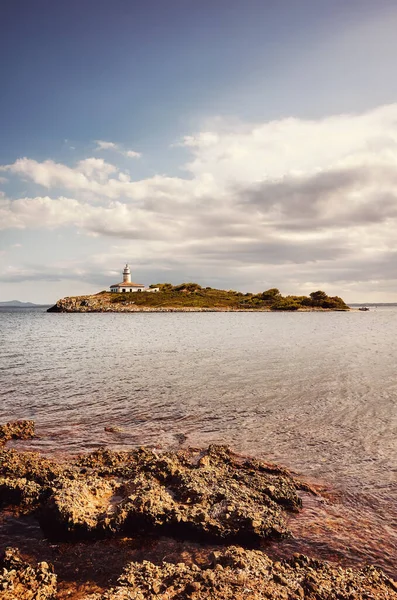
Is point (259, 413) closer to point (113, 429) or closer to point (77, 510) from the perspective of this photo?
point (113, 429)

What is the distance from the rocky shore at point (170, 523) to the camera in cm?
609

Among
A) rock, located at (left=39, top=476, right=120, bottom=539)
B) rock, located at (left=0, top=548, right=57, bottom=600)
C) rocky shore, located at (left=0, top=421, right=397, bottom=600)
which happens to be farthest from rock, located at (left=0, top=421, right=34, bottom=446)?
rock, located at (left=0, top=548, right=57, bottom=600)

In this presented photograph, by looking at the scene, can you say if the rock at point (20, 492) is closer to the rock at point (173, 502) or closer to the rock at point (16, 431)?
the rock at point (173, 502)

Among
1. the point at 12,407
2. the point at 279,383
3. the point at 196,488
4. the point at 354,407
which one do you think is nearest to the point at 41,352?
the point at 12,407

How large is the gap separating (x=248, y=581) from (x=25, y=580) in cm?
380

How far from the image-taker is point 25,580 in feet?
20.3

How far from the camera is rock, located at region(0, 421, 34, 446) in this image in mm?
14242

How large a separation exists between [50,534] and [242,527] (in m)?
4.14

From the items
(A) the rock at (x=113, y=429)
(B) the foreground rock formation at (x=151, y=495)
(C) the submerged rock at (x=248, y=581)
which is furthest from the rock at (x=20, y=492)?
(A) the rock at (x=113, y=429)

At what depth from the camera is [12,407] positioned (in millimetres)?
19031

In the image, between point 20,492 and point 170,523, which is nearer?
point 170,523

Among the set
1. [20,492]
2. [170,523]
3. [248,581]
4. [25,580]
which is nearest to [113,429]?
[20,492]

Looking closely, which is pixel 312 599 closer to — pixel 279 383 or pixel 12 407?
pixel 12 407

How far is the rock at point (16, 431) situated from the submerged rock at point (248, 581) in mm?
9718
